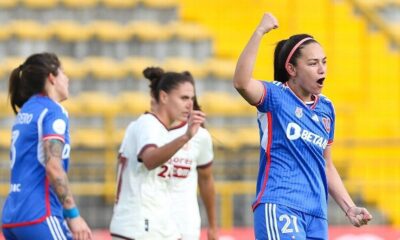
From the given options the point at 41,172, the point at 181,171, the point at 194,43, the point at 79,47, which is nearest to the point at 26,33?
the point at 79,47

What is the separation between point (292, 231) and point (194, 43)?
33.0ft

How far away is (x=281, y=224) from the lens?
7566 mm

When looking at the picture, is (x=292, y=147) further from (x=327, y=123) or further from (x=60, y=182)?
(x=60, y=182)

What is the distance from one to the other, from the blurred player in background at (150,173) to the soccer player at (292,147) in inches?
59.2

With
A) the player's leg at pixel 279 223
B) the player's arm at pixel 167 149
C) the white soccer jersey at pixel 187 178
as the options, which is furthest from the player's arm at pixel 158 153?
the player's leg at pixel 279 223

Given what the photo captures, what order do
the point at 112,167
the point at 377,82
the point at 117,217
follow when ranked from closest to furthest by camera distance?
the point at 117,217
the point at 112,167
the point at 377,82

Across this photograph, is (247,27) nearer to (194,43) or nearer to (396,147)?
(194,43)

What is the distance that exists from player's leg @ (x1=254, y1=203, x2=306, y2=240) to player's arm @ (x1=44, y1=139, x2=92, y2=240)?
3.27 ft

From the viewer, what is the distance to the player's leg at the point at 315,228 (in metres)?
7.68

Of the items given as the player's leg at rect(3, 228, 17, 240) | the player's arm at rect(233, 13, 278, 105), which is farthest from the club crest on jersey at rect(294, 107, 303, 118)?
the player's leg at rect(3, 228, 17, 240)

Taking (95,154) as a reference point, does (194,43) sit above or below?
above

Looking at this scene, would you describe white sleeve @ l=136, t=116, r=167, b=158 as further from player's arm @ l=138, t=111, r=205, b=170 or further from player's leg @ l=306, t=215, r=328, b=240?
player's leg @ l=306, t=215, r=328, b=240

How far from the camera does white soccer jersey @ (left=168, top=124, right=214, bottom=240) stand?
31.8 feet

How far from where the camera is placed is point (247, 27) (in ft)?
60.2
